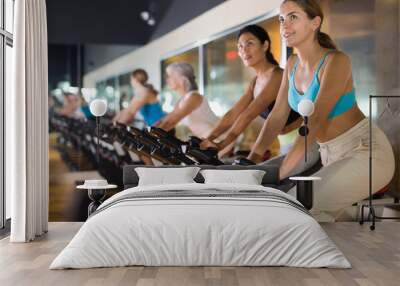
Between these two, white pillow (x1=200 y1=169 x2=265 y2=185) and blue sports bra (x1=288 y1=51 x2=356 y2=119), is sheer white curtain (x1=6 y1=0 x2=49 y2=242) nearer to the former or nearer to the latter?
white pillow (x1=200 y1=169 x2=265 y2=185)

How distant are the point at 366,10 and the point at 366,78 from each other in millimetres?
861

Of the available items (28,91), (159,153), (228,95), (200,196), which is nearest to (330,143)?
(228,95)

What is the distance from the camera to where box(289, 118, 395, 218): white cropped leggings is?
24.9 ft

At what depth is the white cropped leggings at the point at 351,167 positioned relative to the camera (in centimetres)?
760

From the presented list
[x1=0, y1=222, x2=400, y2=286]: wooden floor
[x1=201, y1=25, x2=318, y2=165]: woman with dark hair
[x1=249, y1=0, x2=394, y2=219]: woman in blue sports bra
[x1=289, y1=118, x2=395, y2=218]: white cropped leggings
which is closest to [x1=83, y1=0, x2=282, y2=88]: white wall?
[x1=201, y1=25, x2=318, y2=165]: woman with dark hair

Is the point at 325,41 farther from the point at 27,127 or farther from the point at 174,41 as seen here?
the point at 27,127

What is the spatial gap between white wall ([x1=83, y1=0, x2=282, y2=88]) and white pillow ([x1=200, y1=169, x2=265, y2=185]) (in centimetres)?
161

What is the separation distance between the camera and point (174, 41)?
8047 millimetres

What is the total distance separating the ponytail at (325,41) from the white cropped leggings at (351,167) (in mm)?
1023

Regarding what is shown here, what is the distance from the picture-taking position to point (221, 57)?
7.93 meters

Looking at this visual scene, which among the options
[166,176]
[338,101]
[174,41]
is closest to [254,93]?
[338,101]

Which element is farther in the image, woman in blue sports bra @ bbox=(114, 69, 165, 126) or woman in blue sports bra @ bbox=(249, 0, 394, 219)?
woman in blue sports bra @ bbox=(114, 69, 165, 126)

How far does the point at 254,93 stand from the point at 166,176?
1.68 meters

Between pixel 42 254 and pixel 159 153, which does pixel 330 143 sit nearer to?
pixel 159 153
